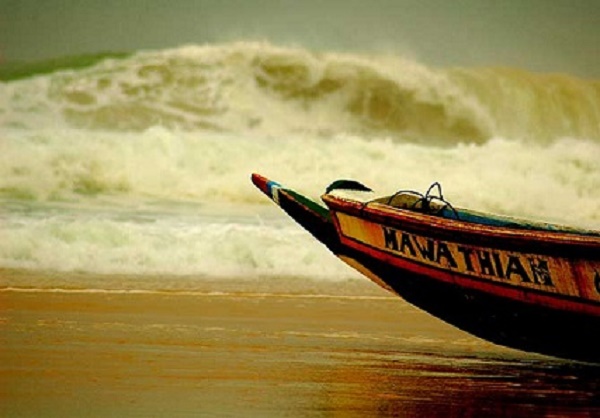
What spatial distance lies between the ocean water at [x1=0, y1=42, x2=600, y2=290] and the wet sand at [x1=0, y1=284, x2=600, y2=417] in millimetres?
2106

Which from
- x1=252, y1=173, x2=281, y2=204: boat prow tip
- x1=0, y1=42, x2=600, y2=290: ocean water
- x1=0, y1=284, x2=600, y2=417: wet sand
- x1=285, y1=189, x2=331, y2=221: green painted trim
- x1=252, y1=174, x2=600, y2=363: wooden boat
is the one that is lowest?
x1=0, y1=284, x2=600, y2=417: wet sand

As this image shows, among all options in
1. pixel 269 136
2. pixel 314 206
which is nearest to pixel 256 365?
pixel 314 206

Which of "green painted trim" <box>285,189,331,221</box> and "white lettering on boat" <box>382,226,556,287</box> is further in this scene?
"green painted trim" <box>285,189,331,221</box>

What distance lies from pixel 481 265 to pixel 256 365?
0.67 meters

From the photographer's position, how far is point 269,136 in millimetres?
8375

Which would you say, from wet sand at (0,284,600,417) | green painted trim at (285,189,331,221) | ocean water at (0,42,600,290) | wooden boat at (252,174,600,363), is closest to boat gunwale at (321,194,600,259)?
wooden boat at (252,174,600,363)

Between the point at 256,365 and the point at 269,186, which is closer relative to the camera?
the point at 256,365

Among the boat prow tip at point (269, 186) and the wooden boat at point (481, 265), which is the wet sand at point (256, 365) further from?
the boat prow tip at point (269, 186)

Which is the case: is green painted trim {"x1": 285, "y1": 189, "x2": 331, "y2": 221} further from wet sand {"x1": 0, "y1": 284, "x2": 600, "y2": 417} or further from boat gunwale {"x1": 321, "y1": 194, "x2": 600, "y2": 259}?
wet sand {"x1": 0, "y1": 284, "x2": 600, "y2": 417}

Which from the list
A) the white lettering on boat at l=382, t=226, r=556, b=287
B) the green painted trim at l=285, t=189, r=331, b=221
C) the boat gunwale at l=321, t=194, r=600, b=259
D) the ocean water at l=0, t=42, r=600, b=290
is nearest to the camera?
the boat gunwale at l=321, t=194, r=600, b=259

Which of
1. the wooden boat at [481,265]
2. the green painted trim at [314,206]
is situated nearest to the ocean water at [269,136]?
the green painted trim at [314,206]

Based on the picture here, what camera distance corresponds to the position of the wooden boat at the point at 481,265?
3.51m

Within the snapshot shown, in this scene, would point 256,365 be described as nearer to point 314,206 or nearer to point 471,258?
point 471,258

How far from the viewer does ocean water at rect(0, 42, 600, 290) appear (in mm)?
7848
